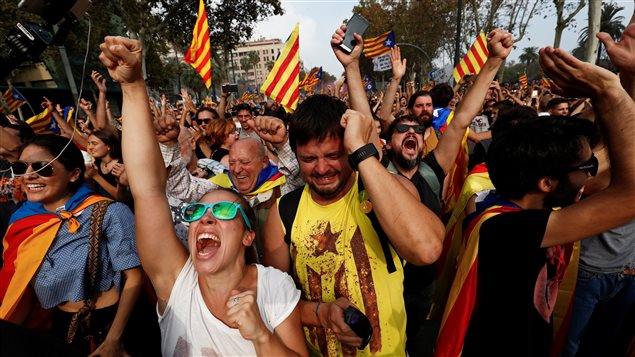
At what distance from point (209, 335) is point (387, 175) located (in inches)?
41.1

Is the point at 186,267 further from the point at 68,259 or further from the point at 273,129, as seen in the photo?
the point at 273,129

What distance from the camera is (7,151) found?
3.17 meters

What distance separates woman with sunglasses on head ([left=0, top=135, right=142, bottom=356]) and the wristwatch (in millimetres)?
1523

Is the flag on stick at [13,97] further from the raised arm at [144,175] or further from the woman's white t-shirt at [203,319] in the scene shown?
the woman's white t-shirt at [203,319]

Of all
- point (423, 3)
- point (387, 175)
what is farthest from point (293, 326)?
point (423, 3)

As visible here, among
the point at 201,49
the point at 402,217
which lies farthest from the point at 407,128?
the point at 201,49

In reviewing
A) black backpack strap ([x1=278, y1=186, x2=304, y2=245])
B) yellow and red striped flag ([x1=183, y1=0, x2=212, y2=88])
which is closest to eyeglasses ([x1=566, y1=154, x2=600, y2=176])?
black backpack strap ([x1=278, y1=186, x2=304, y2=245])

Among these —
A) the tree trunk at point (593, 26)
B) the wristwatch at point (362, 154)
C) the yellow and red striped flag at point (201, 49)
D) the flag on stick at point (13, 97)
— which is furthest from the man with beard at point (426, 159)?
the tree trunk at point (593, 26)

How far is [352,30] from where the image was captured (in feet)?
8.11

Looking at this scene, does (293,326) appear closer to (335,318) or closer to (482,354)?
(335,318)

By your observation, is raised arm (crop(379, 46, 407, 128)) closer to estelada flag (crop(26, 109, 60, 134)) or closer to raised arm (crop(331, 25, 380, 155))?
raised arm (crop(331, 25, 380, 155))

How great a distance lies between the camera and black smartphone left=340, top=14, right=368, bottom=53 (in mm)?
2465

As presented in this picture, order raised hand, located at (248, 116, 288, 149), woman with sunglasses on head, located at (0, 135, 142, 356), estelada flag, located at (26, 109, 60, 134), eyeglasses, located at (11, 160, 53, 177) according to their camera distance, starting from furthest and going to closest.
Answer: estelada flag, located at (26, 109, 60, 134) → raised hand, located at (248, 116, 288, 149) → eyeglasses, located at (11, 160, 53, 177) → woman with sunglasses on head, located at (0, 135, 142, 356)

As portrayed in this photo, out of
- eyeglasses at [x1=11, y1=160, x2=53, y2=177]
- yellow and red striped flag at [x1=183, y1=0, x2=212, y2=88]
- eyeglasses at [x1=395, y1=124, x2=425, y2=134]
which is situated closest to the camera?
eyeglasses at [x1=11, y1=160, x2=53, y2=177]
